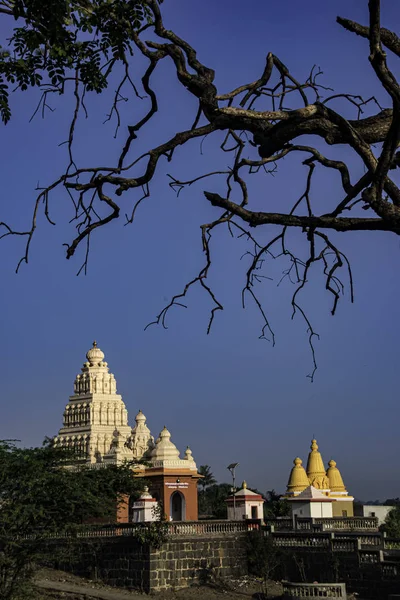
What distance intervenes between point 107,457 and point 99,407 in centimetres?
571

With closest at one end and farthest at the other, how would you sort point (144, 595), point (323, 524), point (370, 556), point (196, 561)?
point (370, 556) → point (144, 595) → point (196, 561) → point (323, 524)

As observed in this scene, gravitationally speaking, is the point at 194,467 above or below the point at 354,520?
above

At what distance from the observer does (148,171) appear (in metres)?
4.34

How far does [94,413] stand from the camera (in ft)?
148

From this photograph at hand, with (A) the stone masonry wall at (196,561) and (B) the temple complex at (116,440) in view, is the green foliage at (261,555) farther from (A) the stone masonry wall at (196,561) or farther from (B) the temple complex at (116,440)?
(B) the temple complex at (116,440)

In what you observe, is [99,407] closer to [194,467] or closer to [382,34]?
[194,467]

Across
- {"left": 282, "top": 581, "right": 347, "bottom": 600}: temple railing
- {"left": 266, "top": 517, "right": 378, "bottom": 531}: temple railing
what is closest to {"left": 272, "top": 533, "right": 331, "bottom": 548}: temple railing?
{"left": 266, "top": 517, "right": 378, "bottom": 531}: temple railing

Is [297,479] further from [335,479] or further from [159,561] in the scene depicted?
[159,561]

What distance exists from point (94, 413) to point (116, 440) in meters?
4.12

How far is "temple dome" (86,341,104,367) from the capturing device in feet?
157

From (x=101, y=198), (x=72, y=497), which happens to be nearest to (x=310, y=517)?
(x=72, y=497)

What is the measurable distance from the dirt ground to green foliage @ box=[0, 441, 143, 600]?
1.94m

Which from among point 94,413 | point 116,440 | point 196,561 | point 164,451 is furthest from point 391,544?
point 94,413

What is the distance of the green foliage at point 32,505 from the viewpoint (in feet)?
49.2
